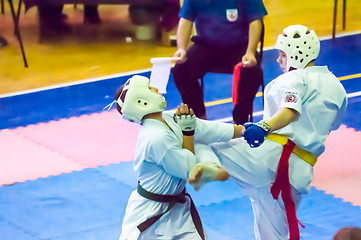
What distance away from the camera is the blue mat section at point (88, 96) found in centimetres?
873

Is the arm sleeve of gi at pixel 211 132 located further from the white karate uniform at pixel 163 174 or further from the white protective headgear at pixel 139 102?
the white protective headgear at pixel 139 102

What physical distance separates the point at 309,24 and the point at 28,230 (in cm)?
770

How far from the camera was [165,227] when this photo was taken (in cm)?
430

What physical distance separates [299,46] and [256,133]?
0.82 meters

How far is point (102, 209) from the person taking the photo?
20.5ft

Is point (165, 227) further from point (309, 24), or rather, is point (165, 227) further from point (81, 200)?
point (309, 24)

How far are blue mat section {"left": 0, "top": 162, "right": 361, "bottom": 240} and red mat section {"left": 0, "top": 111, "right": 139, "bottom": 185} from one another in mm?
289

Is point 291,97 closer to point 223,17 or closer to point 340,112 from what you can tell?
point 340,112

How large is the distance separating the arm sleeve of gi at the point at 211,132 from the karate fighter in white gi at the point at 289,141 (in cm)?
13

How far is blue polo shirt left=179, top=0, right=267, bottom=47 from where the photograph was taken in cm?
730

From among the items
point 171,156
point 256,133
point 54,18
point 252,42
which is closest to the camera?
point 171,156

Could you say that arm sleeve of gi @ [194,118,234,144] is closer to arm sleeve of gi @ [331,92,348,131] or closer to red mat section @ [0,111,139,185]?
arm sleeve of gi @ [331,92,348,131]

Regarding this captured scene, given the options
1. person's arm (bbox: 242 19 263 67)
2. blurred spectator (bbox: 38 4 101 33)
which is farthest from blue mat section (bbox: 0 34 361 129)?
blurred spectator (bbox: 38 4 101 33)

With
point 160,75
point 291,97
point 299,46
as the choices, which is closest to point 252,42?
point 299,46
